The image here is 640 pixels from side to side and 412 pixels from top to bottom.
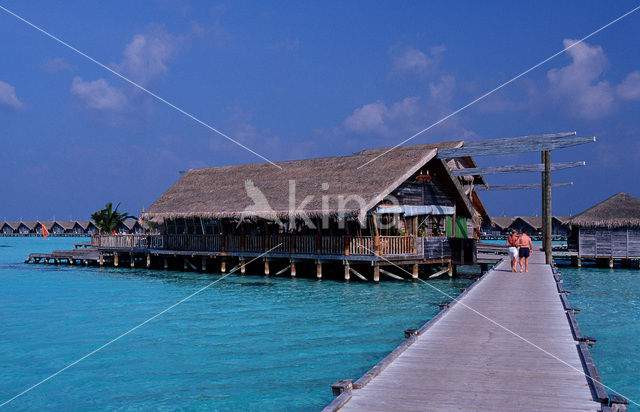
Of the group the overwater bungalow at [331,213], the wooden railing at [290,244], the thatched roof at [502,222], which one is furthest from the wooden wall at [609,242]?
the thatched roof at [502,222]

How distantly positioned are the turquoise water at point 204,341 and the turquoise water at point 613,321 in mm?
847

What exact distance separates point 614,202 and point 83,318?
86.8ft

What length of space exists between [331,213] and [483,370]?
44.2 feet

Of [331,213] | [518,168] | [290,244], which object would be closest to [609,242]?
[518,168]

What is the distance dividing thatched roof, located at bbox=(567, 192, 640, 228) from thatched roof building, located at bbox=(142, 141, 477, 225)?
25.6ft

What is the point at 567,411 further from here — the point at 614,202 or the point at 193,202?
the point at 614,202

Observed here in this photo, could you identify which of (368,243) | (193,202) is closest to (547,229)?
(368,243)

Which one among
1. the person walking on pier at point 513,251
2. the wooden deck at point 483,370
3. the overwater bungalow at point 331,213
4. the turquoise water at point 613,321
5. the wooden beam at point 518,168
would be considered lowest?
the turquoise water at point 613,321

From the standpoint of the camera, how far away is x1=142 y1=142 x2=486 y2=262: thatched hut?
20.6m

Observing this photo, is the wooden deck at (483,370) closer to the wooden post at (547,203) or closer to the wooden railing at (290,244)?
the wooden railing at (290,244)

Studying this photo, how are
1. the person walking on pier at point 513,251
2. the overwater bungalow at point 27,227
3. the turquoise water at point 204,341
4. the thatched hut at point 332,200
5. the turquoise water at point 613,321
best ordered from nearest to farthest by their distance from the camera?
the turquoise water at point 204,341 → the turquoise water at point 613,321 → the person walking on pier at point 513,251 → the thatched hut at point 332,200 → the overwater bungalow at point 27,227

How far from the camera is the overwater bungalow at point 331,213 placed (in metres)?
20.7

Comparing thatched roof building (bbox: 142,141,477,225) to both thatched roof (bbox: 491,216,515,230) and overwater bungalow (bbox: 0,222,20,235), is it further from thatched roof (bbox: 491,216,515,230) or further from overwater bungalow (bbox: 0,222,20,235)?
overwater bungalow (bbox: 0,222,20,235)

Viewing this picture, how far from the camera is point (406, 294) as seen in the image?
1825 cm
